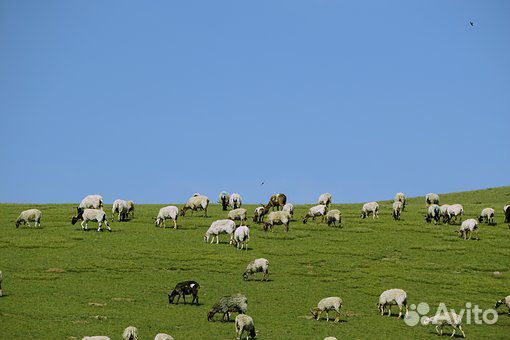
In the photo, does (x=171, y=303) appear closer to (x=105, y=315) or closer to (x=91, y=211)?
(x=105, y=315)

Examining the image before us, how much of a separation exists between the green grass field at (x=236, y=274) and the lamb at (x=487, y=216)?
1.14m

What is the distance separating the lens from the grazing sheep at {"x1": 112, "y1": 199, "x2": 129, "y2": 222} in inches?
2372

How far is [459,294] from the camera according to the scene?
137ft

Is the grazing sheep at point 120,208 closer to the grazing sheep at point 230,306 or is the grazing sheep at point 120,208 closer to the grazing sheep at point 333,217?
the grazing sheep at point 333,217

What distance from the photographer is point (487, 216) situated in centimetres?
6253

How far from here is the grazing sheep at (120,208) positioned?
60.2 meters

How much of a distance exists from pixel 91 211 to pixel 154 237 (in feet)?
17.7

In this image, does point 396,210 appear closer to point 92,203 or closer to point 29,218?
point 92,203

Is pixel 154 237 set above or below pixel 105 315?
above

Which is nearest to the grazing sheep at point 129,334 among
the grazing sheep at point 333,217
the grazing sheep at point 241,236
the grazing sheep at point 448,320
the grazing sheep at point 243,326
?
the grazing sheep at point 243,326

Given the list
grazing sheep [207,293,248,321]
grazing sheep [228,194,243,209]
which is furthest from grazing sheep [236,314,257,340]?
grazing sheep [228,194,243,209]

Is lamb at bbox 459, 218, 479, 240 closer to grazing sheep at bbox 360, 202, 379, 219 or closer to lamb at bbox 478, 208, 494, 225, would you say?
lamb at bbox 478, 208, 494, 225

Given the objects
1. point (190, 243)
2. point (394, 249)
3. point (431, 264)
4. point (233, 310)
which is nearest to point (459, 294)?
point (431, 264)

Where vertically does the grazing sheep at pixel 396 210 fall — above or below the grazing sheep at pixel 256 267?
above
